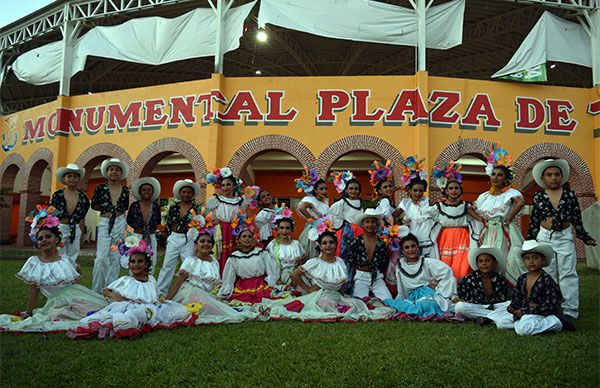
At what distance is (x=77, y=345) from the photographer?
378 cm

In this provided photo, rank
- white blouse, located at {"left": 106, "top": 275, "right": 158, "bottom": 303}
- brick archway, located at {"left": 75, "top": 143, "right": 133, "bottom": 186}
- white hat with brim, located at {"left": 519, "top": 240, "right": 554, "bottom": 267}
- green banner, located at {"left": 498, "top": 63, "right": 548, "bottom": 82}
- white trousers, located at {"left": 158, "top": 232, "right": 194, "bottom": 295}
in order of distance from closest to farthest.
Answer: white blouse, located at {"left": 106, "top": 275, "right": 158, "bottom": 303} → white hat with brim, located at {"left": 519, "top": 240, "right": 554, "bottom": 267} → white trousers, located at {"left": 158, "top": 232, "right": 194, "bottom": 295} → green banner, located at {"left": 498, "top": 63, "right": 548, "bottom": 82} → brick archway, located at {"left": 75, "top": 143, "right": 133, "bottom": 186}

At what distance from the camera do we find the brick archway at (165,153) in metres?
11.9

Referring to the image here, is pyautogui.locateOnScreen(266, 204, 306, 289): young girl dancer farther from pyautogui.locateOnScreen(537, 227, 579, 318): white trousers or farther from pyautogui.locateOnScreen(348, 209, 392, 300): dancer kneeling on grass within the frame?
pyautogui.locateOnScreen(537, 227, 579, 318): white trousers

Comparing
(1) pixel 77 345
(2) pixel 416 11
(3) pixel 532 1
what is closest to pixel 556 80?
(3) pixel 532 1

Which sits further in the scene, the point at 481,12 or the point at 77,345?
the point at 481,12

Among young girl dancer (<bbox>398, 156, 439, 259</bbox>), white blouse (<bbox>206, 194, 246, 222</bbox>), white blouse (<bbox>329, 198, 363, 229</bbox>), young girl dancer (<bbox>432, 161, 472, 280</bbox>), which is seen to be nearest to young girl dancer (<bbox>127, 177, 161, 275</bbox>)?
white blouse (<bbox>206, 194, 246, 222</bbox>)

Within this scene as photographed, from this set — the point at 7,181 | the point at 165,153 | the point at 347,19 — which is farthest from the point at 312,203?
the point at 7,181

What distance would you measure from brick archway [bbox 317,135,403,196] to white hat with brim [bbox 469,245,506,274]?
→ 6.61m

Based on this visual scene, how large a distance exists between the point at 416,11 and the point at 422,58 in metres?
1.26

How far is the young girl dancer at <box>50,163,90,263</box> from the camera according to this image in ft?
18.6

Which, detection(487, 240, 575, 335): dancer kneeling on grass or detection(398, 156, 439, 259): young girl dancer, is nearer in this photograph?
detection(487, 240, 575, 335): dancer kneeling on grass

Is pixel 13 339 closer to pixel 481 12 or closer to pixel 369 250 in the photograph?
pixel 369 250

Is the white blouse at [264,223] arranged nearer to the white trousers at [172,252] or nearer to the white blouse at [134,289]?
the white trousers at [172,252]

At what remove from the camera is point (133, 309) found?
4211 millimetres
